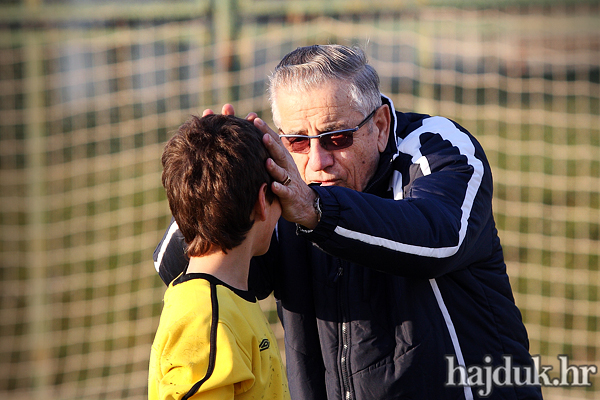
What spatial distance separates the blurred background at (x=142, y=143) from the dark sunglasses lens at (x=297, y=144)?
2781 millimetres

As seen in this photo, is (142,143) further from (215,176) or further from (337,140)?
(215,176)

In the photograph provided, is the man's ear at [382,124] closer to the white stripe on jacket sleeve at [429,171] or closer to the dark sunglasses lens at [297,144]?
the white stripe on jacket sleeve at [429,171]

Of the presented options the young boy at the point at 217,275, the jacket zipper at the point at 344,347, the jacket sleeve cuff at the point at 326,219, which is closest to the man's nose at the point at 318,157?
the jacket zipper at the point at 344,347

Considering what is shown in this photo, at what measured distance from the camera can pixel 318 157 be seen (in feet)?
7.17

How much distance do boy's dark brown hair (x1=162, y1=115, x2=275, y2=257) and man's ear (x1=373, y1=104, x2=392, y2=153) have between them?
2.35 feet

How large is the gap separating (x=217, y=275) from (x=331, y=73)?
2.89ft

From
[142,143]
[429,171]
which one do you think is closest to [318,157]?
[429,171]

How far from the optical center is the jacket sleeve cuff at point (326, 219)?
1521 mm

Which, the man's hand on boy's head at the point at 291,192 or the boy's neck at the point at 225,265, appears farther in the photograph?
the boy's neck at the point at 225,265

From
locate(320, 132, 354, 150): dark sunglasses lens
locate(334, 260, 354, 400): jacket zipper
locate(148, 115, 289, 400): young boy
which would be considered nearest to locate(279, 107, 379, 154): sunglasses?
locate(320, 132, 354, 150): dark sunglasses lens

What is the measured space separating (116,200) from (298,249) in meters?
4.13

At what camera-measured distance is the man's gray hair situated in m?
2.18

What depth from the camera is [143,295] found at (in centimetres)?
535

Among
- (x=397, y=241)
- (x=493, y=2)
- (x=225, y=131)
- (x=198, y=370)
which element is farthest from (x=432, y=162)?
(x=493, y=2)
